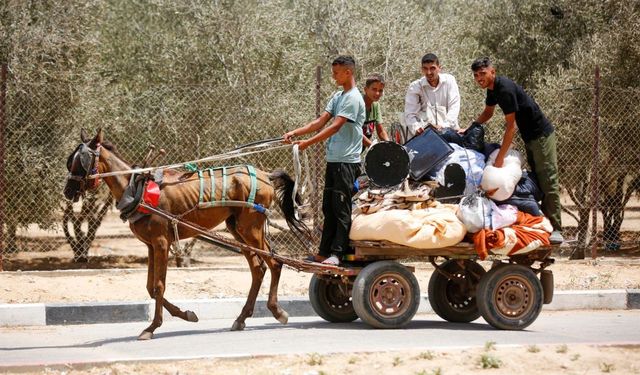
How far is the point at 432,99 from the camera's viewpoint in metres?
10.6

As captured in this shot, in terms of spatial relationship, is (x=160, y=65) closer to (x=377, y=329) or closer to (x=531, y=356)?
(x=377, y=329)

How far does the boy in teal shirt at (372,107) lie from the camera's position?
33.6ft

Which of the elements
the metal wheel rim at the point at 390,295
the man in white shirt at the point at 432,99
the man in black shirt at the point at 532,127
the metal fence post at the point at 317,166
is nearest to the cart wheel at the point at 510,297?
the man in black shirt at the point at 532,127

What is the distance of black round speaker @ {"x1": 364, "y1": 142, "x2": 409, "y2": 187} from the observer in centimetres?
952

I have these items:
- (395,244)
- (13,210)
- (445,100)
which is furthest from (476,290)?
(13,210)

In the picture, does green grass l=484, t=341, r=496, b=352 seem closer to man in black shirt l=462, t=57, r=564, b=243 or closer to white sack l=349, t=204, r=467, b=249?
white sack l=349, t=204, r=467, b=249

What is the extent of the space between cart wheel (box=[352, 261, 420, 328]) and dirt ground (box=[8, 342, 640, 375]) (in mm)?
1496

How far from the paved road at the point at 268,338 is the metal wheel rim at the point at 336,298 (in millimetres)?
210

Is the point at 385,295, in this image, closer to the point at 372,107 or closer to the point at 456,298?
the point at 456,298

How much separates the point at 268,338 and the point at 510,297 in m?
2.29

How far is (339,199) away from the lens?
9758 millimetres

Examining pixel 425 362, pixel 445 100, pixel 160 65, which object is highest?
pixel 160 65

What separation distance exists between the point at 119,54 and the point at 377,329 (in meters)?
13.5

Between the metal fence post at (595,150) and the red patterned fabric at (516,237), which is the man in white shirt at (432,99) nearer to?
the red patterned fabric at (516,237)
